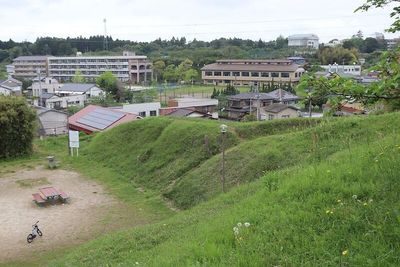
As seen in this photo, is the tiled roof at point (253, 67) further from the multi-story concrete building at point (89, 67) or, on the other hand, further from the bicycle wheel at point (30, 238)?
the bicycle wheel at point (30, 238)

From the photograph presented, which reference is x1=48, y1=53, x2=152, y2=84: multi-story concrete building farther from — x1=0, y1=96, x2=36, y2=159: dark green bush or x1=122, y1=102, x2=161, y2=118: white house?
x1=0, y1=96, x2=36, y2=159: dark green bush

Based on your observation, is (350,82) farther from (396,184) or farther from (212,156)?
(212,156)

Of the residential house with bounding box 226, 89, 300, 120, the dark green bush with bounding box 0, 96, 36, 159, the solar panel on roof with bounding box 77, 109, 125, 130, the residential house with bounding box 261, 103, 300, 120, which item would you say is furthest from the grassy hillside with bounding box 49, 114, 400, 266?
the residential house with bounding box 226, 89, 300, 120

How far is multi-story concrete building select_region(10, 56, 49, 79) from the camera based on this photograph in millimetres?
91250

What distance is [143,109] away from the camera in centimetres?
3888

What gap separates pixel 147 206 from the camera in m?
13.7

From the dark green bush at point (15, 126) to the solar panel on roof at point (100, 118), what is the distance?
6104mm

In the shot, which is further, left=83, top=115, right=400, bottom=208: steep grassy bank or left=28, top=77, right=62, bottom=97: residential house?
left=28, top=77, right=62, bottom=97: residential house

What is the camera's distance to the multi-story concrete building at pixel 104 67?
8225cm

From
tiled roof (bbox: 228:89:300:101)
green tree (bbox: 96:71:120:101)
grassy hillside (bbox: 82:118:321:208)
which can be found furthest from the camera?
green tree (bbox: 96:71:120:101)

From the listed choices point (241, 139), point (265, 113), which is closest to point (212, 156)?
point (241, 139)

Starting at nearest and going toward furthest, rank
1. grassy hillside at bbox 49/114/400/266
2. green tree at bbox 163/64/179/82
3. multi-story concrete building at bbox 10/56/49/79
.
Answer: grassy hillside at bbox 49/114/400/266 → green tree at bbox 163/64/179/82 → multi-story concrete building at bbox 10/56/49/79

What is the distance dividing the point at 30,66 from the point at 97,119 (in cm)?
7095

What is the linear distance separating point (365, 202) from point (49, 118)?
32.5 m
